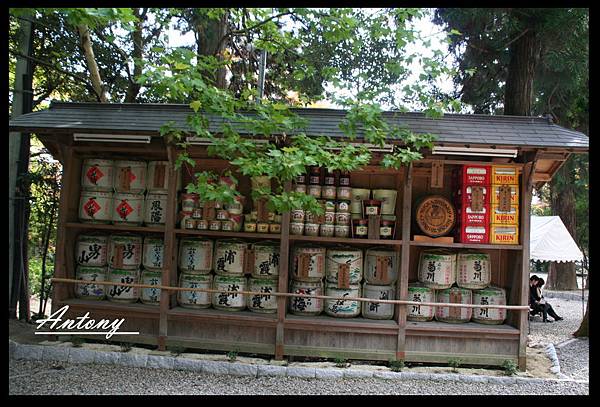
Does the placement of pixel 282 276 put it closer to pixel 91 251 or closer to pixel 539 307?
pixel 91 251

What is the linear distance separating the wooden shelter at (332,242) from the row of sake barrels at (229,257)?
0.47ft

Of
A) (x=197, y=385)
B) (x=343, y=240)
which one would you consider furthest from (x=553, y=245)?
(x=197, y=385)

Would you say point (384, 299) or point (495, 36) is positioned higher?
point (495, 36)

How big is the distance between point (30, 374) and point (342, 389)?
3688 mm

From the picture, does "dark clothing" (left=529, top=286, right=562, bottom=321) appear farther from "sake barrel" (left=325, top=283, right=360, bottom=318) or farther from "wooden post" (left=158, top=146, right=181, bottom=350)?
"wooden post" (left=158, top=146, right=181, bottom=350)

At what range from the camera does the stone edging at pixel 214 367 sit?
5.54 metres

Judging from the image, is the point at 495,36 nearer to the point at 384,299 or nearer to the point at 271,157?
the point at 384,299

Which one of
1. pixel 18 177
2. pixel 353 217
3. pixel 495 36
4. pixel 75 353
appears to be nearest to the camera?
pixel 75 353

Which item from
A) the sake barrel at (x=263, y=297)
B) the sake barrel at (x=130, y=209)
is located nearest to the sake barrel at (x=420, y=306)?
the sake barrel at (x=263, y=297)

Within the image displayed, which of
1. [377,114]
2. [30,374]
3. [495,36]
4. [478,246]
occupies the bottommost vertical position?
[30,374]

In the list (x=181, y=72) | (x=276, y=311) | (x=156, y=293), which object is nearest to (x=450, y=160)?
(x=276, y=311)

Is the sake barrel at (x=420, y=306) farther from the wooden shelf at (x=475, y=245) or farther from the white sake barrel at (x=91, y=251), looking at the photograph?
the white sake barrel at (x=91, y=251)

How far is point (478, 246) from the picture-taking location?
5.89 meters

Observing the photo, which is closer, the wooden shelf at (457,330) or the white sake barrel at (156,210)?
the wooden shelf at (457,330)
